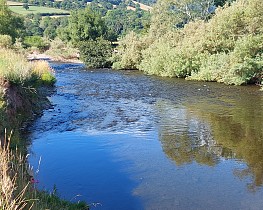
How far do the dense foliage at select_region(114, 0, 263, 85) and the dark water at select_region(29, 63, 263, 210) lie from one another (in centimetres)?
681

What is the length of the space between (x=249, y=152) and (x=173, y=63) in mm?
24805

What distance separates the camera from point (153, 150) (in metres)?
14.2

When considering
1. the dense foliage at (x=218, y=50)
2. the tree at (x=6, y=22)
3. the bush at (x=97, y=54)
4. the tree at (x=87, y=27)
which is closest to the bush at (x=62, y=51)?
the tree at (x=87, y=27)

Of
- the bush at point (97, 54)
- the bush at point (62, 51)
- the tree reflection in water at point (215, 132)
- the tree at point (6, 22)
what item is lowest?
the bush at point (62, 51)

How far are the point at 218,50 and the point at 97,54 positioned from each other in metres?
19.4

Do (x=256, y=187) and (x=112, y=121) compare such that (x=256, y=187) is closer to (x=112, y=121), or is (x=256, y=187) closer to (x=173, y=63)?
(x=112, y=121)

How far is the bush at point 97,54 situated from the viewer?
51.2 metres

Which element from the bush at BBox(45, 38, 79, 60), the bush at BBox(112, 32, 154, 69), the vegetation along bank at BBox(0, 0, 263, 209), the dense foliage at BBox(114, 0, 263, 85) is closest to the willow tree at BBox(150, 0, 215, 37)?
the vegetation along bank at BBox(0, 0, 263, 209)

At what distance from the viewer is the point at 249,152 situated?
13758 millimetres

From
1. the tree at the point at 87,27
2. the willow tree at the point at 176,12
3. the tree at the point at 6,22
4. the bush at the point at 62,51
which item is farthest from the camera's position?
the tree at the point at 87,27

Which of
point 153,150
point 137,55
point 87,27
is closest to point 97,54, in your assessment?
point 137,55

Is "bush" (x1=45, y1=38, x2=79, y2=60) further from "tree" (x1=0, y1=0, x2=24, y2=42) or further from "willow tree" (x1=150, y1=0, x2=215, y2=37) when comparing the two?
"willow tree" (x1=150, y1=0, x2=215, y2=37)

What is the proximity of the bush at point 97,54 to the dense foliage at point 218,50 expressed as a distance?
276 inches

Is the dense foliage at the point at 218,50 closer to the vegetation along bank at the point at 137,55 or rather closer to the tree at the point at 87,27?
the vegetation along bank at the point at 137,55
